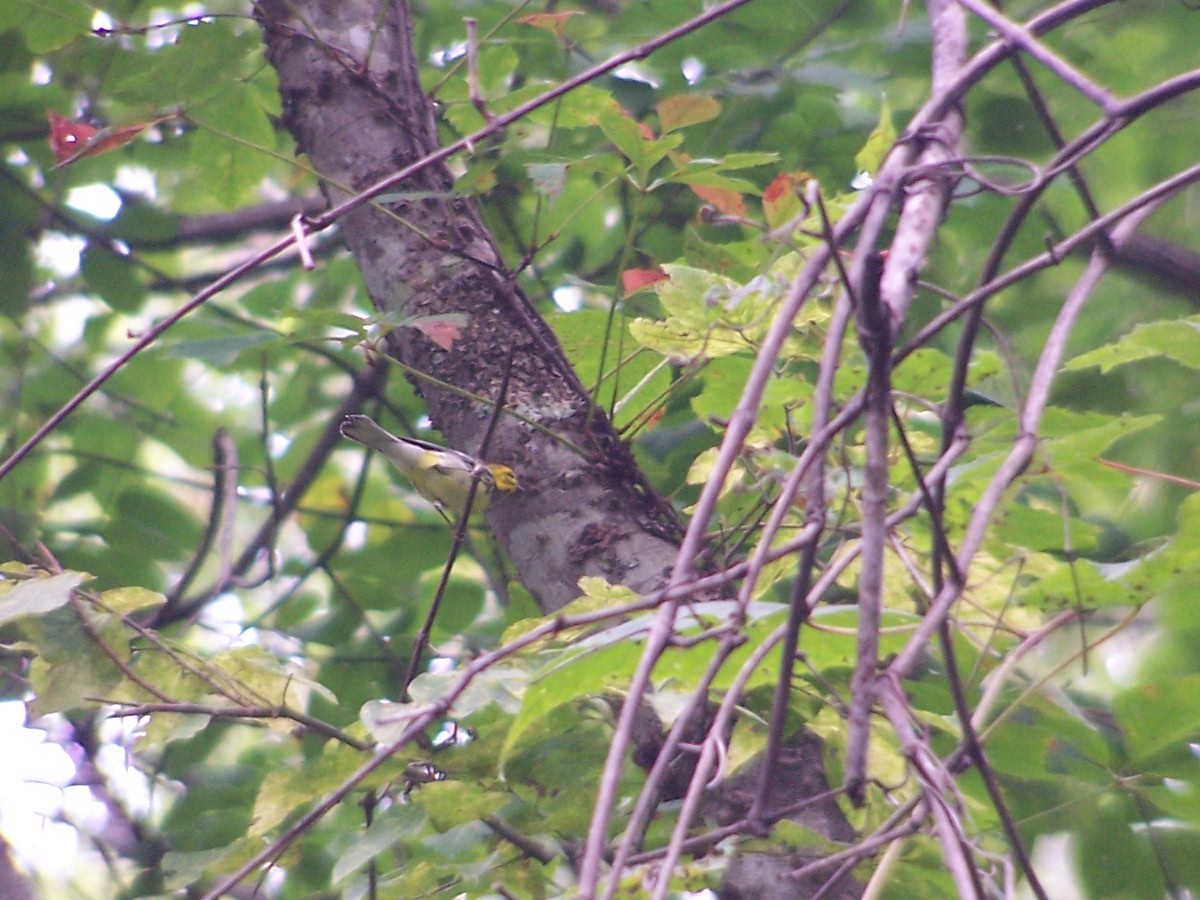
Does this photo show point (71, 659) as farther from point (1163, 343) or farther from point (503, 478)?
point (1163, 343)

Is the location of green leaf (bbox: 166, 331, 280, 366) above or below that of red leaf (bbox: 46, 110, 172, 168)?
below

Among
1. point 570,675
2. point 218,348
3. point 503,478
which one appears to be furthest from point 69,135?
point 570,675

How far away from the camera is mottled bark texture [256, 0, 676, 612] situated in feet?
4.99

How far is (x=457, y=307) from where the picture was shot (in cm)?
169

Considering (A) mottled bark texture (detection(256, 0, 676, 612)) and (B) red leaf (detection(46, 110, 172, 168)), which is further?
(B) red leaf (detection(46, 110, 172, 168))

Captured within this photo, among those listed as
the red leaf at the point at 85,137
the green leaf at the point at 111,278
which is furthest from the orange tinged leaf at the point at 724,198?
the green leaf at the point at 111,278

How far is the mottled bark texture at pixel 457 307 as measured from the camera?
1521mm

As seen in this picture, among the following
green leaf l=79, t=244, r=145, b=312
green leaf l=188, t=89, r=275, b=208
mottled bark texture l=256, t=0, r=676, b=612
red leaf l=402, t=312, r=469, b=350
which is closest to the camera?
red leaf l=402, t=312, r=469, b=350

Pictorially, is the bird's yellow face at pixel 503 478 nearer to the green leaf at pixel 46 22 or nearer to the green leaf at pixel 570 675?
the green leaf at pixel 570 675

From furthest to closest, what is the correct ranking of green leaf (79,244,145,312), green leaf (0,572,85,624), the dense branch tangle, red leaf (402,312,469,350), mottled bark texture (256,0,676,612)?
1. green leaf (79,244,145,312)
2. mottled bark texture (256,0,676,612)
3. red leaf (402,312,469,350)
4. green leaf (0,572,85,624)
5. the dense branch tangle

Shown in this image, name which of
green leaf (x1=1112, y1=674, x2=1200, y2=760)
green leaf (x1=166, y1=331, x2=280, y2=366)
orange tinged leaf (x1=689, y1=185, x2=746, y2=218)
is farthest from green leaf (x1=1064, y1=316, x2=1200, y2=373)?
green leaf (x1=166, y1=331, x2=280, y2=366)

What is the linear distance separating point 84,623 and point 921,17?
1.87 m

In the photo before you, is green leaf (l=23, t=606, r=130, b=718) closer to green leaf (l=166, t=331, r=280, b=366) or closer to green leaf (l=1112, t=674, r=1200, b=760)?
green leaf (l=166, t=331, r=280, b=366)

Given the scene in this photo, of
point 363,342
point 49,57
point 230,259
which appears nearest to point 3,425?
point 49,57
